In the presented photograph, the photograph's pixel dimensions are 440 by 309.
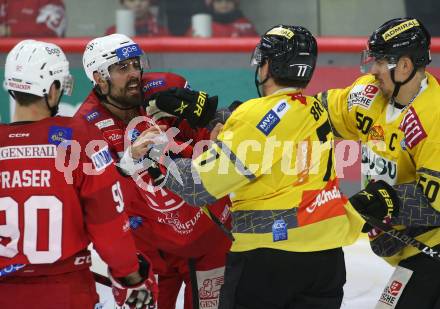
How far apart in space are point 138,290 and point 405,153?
1.10 metres

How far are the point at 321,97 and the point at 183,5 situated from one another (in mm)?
2235

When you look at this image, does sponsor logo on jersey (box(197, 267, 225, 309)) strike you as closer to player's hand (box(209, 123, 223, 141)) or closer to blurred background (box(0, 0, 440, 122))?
player's hand (box(209, 123, 223, 141))

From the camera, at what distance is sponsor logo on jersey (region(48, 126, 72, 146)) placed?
8.90 feet

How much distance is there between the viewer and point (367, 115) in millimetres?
3533

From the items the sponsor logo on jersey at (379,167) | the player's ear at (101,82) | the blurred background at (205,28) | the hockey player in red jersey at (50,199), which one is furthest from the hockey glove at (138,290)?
the blurred background at (205,28)

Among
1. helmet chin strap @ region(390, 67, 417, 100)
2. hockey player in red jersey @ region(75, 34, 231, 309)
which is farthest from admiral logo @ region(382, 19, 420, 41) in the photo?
hockey player in red jersey @ region(75, 34, 231, 309)

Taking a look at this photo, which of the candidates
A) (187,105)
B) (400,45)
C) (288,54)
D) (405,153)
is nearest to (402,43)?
(400,45)

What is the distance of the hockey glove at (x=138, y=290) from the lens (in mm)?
2975

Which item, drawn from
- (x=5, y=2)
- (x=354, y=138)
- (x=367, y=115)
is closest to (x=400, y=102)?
(x=367, y=115)

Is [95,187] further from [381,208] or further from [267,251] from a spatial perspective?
[381,208]

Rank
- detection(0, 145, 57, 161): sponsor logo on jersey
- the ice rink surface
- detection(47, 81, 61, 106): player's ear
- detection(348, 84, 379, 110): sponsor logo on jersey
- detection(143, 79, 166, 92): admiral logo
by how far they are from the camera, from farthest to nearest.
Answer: the ice rink surface, detection(143, 79, 166, 92): admiral logo, detection(348, 84, 379, 110): sponsor logo on jersey, detection(47, 81, 61, 106): player's ear, detection(0, 145, 57, 161): sponsor logo on jersey

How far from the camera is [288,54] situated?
3002 millimetres

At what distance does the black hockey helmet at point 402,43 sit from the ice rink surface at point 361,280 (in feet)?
4.75

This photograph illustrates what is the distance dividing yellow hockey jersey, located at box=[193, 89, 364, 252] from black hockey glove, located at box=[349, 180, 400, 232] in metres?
0.24
